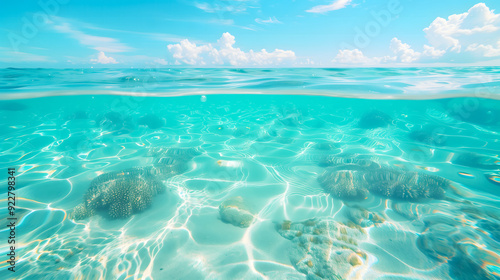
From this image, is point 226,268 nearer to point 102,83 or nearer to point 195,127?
point 195,127

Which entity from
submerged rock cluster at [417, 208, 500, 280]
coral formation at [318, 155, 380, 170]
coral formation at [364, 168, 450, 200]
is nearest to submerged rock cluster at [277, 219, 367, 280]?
submerged rock cluster at [417, 208, 500, 280]

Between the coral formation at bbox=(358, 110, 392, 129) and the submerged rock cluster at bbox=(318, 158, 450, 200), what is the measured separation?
28.5 feet

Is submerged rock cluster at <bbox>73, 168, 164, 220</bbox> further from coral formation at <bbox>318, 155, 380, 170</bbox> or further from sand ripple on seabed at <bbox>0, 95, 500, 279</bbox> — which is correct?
coral formation at <bbox>318, 155, 380, 170</bbox>

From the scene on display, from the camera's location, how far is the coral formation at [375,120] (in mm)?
14227

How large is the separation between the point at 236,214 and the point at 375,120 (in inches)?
569

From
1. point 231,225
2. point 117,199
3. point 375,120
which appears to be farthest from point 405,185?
point 375,120

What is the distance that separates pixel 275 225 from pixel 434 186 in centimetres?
557

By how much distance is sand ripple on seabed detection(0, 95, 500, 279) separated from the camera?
11.8 ft

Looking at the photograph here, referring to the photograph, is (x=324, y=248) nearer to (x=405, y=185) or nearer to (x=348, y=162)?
(x=405, y=185)

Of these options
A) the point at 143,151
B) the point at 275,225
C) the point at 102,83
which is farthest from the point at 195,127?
the point at 275,225

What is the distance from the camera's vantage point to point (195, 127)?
48.0ft

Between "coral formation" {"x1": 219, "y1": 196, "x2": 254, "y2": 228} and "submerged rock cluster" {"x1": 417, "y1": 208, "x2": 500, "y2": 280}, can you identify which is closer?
"submerged rock cluster" {"x1": 417, "y1": 208, "x2": 500, "y2": 280}

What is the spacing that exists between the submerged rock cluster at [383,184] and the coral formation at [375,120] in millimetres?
8694

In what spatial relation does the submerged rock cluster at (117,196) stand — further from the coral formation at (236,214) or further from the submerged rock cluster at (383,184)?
the submerged rock cluster at (383,184)
